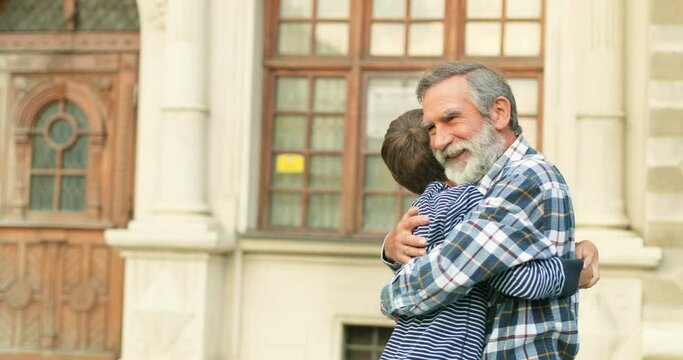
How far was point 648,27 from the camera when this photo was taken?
7.18m

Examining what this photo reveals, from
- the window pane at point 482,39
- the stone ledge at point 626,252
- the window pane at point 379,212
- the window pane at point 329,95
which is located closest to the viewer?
the stone ledge at point 626,252

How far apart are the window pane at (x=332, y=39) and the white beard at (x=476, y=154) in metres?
5.38

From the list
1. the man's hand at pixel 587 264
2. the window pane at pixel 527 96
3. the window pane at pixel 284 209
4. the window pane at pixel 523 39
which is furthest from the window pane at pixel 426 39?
the man's hand at pixel 587 264

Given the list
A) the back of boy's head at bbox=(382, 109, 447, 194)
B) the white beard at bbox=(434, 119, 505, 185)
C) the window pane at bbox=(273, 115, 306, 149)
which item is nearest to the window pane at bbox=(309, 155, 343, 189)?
the window pane at bbox=(273, 115, 306, 149)

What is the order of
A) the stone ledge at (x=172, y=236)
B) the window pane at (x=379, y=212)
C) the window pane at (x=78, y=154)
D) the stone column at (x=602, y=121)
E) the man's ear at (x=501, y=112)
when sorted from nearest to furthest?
the man's ear at (x=501, y=112) → the stone column at (x=602, y=121) → the stone ledge at (x=172, y=236) → the window pane at (x=379, y=212) → the window pane at (x=78, y=154)

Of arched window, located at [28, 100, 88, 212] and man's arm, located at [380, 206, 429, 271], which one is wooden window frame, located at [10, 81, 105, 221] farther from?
man's arm, located at [380, 206, 429, 271]

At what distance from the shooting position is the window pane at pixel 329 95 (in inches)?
330

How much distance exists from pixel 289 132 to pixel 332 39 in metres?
0.76

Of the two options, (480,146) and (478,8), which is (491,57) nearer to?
(478,8)

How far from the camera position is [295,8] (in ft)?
27.8

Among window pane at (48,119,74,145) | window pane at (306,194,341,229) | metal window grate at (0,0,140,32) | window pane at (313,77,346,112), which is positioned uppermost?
metal window grate at (0,0,140,32)

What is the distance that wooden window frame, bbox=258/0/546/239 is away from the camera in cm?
822

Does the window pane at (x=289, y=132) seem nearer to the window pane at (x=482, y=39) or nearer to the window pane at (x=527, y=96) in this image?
the window pane at (x=482, y=39)

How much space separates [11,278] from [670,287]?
494 cm
